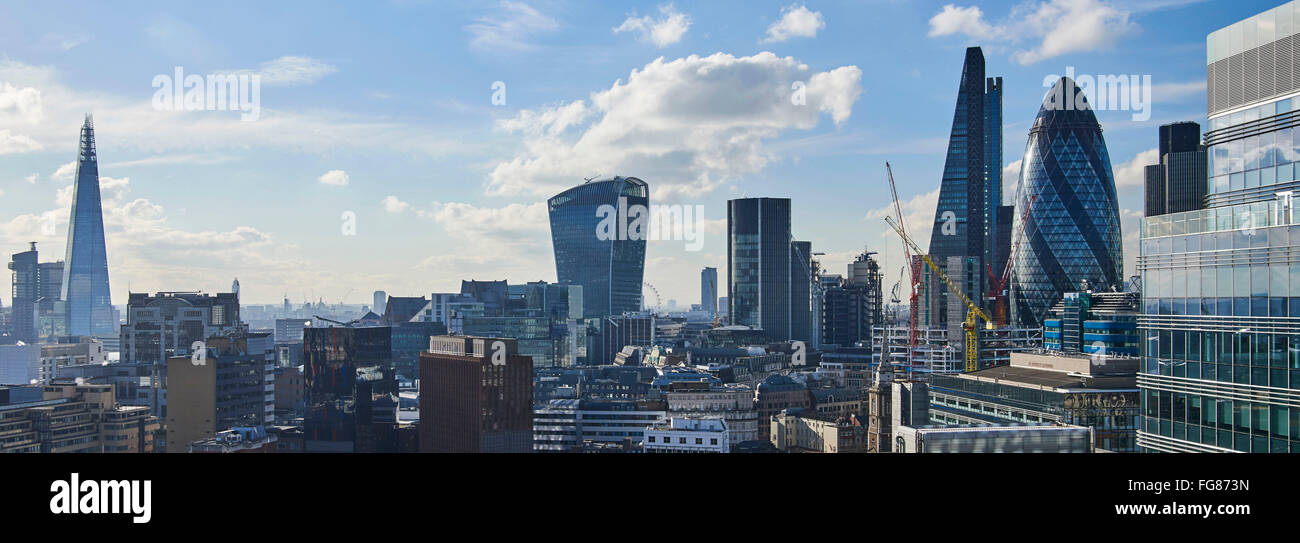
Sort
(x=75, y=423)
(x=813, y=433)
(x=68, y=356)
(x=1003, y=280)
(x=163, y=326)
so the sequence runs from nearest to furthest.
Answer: (x=75, y=423), (x=813, y=433), (x=163, y=326), (x=68, y=356), (x=1003, y=280)

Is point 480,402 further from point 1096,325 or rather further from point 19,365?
→ point 19,365

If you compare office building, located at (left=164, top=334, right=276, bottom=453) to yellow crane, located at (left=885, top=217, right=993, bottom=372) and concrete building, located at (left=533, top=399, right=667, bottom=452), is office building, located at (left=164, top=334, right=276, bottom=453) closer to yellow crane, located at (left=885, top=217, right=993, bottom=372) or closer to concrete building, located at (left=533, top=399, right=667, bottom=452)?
concrete building, located at (left=533, top=399, right=667, bottom=452)

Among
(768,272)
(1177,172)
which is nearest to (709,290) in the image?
(768,272)

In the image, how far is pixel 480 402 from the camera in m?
37.4

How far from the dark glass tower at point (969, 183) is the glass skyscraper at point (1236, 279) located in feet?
286

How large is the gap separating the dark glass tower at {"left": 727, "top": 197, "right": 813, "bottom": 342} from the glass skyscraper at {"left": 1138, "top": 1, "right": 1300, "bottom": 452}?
8688 cm

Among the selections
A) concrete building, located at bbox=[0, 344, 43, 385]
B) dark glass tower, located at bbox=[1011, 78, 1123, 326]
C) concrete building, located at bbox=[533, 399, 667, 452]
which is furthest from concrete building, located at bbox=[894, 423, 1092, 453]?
dark glass tower, located at bbox=[1011, 78, 1123, 326]

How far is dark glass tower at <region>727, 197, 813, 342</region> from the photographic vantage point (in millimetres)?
102125

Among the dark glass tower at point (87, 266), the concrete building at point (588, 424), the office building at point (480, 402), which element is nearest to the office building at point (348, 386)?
the office building at point (480, 402)

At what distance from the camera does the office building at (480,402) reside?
123 ft

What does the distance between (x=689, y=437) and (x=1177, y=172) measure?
4649 centimetres
